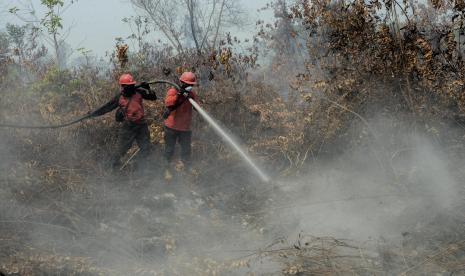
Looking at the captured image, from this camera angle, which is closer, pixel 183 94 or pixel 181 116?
pixel 183 94

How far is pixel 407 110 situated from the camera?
6.55 meters

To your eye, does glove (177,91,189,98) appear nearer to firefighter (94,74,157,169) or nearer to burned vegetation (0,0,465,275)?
firefighter (94,74,157,169)

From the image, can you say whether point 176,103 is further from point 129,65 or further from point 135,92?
point 129,65

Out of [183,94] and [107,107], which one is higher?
[183,94]

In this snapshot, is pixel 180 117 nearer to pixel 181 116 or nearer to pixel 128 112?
pixel 181 116

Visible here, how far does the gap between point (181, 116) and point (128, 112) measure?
31.6 inches

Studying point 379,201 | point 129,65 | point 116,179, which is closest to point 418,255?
point 379,201

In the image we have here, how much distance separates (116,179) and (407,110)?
458cm

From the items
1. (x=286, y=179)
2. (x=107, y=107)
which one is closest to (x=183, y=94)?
(x=107, y=107)

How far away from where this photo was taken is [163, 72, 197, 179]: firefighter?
6352mm

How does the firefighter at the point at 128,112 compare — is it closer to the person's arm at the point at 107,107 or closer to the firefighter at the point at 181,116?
the person's arm at the point at 107,107

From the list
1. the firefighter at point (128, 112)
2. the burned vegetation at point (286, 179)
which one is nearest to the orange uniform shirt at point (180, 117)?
the firefighter at point (128, 112)

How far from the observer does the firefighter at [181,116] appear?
635 centimetres

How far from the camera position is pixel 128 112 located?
21.0 feet
